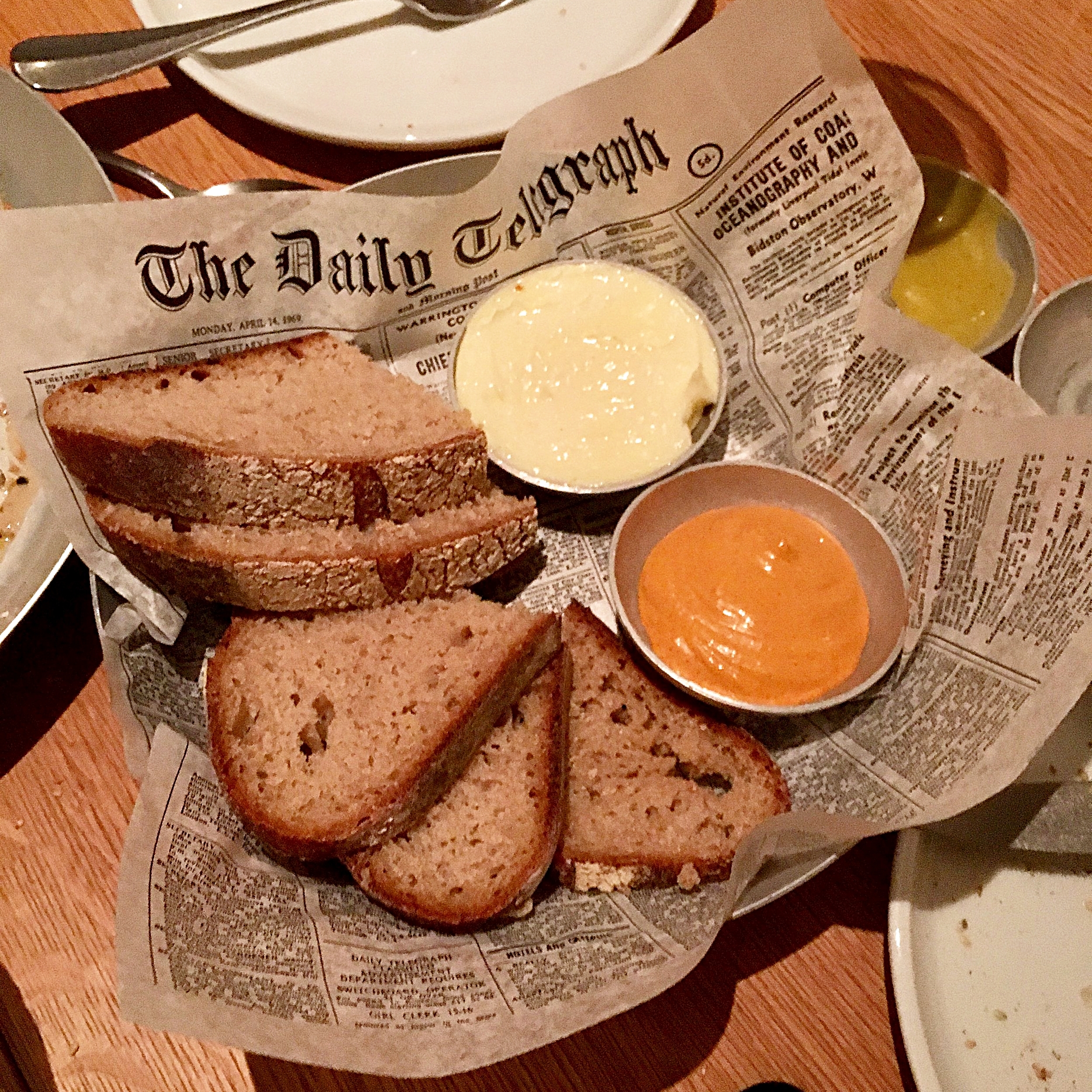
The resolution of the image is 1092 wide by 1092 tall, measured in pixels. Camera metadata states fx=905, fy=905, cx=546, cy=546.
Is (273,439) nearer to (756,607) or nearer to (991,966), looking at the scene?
(756,607)

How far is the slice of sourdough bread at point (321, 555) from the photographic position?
1.46 m

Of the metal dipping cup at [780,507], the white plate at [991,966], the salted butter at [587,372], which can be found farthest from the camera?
the salted butter at [587,372]

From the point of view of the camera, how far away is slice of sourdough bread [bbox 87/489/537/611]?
146 cm

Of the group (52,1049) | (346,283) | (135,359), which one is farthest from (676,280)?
(52,1049)

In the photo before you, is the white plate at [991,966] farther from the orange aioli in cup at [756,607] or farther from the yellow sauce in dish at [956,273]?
the yellow sauce in dish at [956,273]

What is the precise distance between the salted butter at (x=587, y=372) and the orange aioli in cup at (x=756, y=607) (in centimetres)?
18

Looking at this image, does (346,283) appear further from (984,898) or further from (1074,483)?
(984,898)

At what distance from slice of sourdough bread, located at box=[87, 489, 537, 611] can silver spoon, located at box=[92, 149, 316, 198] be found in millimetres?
754

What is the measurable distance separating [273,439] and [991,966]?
4.61 feet

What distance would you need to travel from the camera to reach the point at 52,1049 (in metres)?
1.32

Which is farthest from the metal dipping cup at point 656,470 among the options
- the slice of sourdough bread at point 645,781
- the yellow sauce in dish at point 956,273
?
the yellow sauce in dish at point 956,273

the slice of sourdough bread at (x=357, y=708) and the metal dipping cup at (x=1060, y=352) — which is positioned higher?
the slice of sourdough bread at (x=357, y=708)

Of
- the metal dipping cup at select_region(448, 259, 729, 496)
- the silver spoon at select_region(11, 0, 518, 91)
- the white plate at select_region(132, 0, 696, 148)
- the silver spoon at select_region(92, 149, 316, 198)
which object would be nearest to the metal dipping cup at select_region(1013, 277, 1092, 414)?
the metal dipping cup at select_region(448, 259, 729, 496)

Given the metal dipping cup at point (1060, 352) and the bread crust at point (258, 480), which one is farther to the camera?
the metal dipping cup at point (1060, 352)
